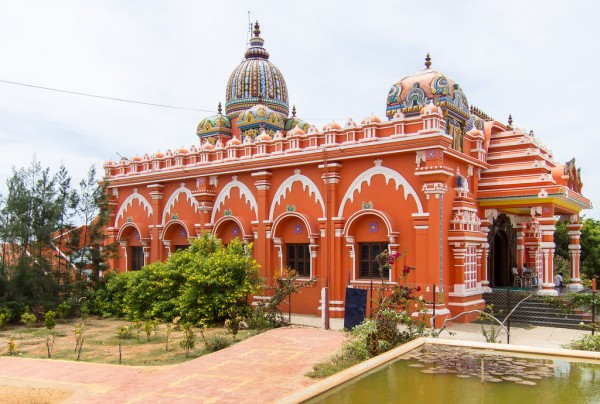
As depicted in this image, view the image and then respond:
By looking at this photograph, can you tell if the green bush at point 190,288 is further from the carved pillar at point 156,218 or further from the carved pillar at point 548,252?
the carved pillar at point 548,252

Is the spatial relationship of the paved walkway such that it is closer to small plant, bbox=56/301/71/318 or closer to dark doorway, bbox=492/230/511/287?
small plant, bbox=56/301/71/318

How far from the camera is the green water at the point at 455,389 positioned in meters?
7.21

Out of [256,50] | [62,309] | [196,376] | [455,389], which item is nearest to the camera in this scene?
[455,389]

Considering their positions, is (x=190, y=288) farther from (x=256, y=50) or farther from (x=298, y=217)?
(x=256, y=50)

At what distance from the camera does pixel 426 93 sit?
16.4 meters

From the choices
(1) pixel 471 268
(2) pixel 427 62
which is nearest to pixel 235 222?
(1) pixel 471 268

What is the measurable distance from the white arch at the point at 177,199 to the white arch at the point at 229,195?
1106mm

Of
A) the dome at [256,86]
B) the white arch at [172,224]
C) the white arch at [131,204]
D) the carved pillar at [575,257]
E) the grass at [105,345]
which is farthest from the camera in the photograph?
the dome at [256,86]

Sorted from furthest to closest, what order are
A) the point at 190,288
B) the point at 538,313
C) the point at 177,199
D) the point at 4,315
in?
the point at 177,199 → the point at 4,315 → the point at 190,288 → the point at 538,313

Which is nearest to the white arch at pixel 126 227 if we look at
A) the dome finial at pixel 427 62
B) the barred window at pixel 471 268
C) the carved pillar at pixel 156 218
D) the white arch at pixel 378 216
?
the carved pillar at pixel 156 218

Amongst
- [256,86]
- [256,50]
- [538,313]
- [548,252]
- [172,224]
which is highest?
[256,50]

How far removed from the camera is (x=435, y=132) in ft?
46.6

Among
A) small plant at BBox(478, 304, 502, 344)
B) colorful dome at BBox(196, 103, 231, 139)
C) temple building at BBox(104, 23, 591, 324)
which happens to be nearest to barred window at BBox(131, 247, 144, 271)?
temple building at BBox(104, 23, 591, 324)

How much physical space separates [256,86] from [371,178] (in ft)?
31.6
